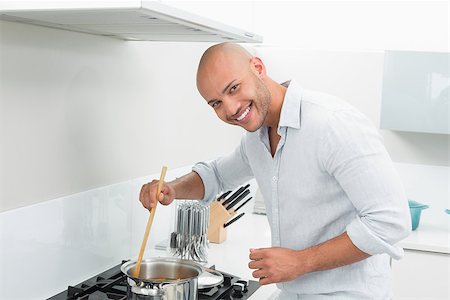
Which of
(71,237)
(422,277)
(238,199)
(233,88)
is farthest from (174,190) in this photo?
(422,277)

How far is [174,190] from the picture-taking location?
1950 millimetres

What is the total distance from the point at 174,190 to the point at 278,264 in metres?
0.48

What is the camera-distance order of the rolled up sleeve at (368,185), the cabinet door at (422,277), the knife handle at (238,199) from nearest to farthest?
the rolled up sleeve at (368,185) → the knife handle at (238,199) → the cabinet door at (422,277)

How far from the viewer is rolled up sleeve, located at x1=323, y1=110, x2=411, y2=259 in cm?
154

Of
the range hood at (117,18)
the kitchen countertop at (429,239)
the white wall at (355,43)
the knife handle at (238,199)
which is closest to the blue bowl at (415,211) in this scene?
the kitchen countertop at (429,239)

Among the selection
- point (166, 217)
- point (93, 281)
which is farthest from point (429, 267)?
point (93, 281)

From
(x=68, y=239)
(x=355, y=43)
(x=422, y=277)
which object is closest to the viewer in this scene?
(x=68, y=239)

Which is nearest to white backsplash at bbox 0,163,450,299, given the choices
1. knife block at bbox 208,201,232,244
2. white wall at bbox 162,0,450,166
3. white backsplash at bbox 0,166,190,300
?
white backsplash at bbox 0,166,190,300

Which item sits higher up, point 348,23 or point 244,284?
point 348,23

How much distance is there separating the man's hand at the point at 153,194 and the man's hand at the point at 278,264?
355 millimetres

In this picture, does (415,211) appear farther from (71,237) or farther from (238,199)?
(71,237)

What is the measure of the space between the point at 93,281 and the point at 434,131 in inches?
74.5

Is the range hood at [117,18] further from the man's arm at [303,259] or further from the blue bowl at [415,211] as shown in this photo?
the blue bowl at [415,211]

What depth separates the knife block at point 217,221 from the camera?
2514 mm
